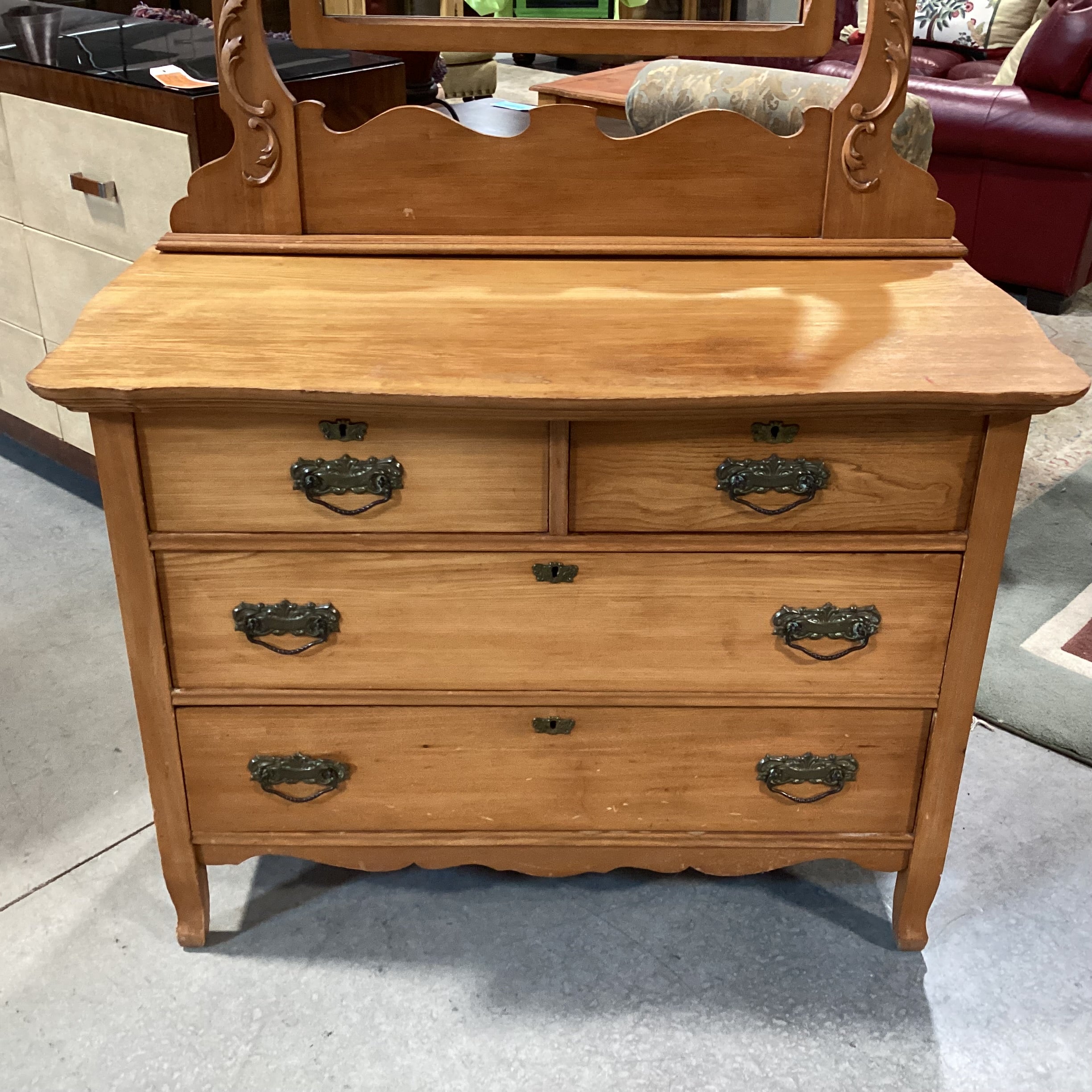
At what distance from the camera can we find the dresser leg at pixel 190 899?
5.22ft

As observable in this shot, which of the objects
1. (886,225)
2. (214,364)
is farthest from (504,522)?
(886,225)

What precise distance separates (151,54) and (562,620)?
1802 mm

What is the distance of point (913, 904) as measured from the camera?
1619 mm

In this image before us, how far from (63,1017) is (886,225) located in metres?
1.60

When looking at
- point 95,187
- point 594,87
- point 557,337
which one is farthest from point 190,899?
point 594,87

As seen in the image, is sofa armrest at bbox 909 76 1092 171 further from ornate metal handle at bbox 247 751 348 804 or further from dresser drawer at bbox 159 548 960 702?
ornate metal handle at bbox 247 751 348 804

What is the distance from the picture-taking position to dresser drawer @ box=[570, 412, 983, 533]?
1295mm

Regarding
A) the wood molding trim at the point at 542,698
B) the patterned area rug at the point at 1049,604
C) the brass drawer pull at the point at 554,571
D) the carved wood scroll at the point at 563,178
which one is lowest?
the patterned area rug at the point at 1049,604

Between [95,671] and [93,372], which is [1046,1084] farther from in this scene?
[95,671]

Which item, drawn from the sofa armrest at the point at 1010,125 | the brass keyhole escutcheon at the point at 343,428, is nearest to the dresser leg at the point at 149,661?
the brass keyhole escutcheon at the point at 343,428

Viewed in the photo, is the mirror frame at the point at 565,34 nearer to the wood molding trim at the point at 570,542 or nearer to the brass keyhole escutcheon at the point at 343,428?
the brass keyhole escutcheon at the point at 343,428

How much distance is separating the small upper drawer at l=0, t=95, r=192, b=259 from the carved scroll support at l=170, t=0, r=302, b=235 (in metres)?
0.61

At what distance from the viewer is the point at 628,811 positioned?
5.10 ft

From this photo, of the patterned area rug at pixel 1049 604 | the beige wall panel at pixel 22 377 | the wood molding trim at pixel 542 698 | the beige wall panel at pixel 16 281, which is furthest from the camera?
the beige wall panel at pixel 22 377
